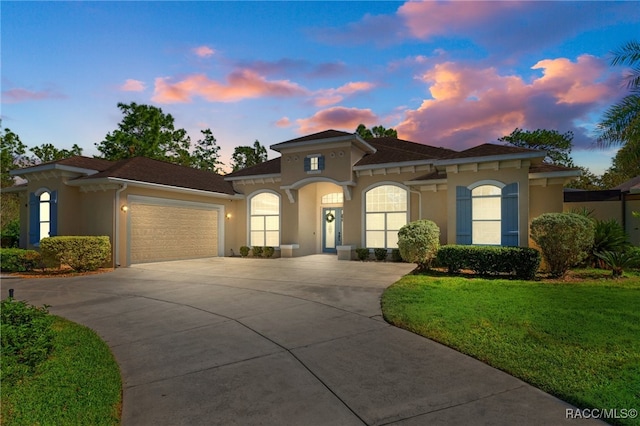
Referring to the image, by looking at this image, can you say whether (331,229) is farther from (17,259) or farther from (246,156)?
(246,156)

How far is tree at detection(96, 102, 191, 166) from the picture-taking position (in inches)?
A: 1202

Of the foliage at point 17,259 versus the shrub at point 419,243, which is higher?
the shrub at point 419,243

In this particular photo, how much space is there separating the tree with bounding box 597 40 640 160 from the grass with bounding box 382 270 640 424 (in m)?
4.06

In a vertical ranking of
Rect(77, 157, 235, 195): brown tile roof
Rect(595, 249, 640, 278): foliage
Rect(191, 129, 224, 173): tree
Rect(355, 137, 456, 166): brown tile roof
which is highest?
Rect(191, 129, 224, 173): tree

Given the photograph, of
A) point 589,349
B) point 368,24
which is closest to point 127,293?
point 589,349

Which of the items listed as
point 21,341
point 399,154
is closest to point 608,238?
point 399,154

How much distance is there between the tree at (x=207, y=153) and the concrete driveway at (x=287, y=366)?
104 ft

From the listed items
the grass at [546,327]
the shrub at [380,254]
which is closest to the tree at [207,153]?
the shrub at [380,254]

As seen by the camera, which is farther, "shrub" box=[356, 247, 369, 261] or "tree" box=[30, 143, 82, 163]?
"tree" box=[30, 143, 82, 163]

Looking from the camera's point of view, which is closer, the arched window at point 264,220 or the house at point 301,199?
the house at point 301,199

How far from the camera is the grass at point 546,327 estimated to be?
148 inches

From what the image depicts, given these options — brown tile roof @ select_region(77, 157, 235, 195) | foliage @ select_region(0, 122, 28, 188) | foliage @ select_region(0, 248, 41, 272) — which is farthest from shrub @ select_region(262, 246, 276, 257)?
foliage @ select_region(0, 122, 28, 188)

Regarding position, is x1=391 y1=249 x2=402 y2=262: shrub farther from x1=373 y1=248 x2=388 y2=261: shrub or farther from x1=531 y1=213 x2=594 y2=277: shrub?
x1=531 y1=213 x2=594 y2=277: shrub

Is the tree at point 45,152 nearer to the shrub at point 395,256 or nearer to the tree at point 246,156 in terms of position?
the tree at point 246,156
